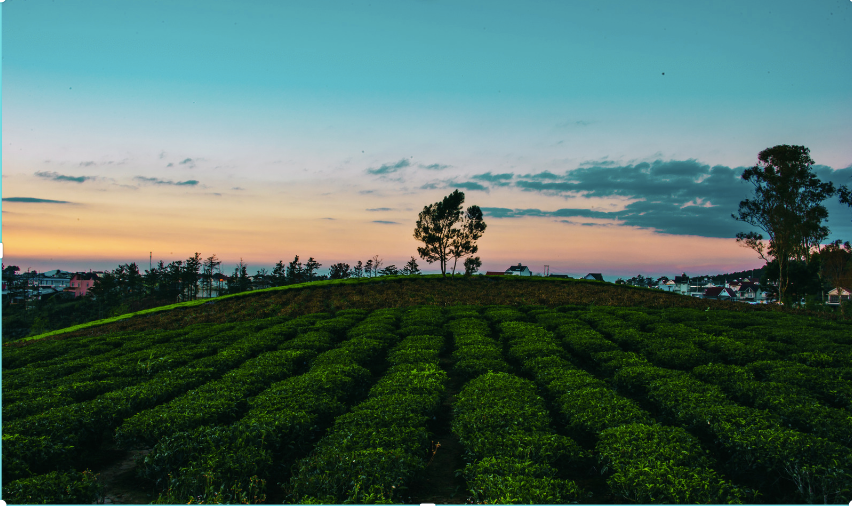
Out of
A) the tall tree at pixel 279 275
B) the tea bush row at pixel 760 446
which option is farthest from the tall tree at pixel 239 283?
the tea bush row at pixel 760 446

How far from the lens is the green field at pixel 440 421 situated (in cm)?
741

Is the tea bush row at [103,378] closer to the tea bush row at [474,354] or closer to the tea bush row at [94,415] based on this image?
the tea bush row at [94,415]

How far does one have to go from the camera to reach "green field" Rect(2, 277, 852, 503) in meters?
7.41

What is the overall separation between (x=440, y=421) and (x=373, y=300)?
83.1ft

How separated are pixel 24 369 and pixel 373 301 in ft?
75.2

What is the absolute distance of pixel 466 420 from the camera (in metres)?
10.0

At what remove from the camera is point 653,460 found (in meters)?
7.75

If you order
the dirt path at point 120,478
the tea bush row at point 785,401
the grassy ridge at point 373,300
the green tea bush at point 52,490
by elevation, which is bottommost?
the dirt path at point 120,478

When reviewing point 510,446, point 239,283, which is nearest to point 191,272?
point 239,283

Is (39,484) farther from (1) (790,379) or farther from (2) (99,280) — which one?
(2) (99,280)

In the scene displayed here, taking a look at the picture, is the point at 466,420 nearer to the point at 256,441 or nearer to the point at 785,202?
the point at 256,441

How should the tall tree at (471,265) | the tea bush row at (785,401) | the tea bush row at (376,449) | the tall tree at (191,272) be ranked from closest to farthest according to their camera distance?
the tea bush row at (376,449) → the tea bush row at (785,401) → the tall tree at (471,265) → the tall tree at (191,272)

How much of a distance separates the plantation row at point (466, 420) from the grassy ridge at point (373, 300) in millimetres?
13580

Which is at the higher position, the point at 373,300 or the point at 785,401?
the point at 373,300
